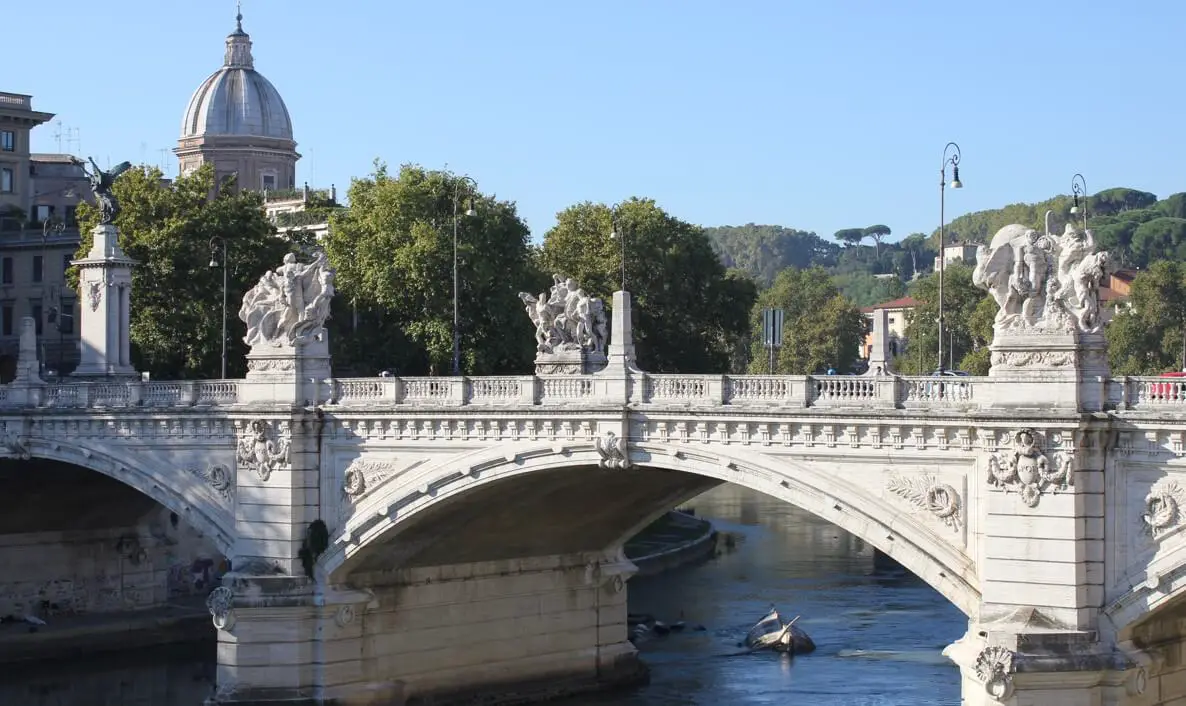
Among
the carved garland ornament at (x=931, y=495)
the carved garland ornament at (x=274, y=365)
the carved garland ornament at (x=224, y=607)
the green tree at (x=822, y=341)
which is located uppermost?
the green tree at (x=822, y=341)

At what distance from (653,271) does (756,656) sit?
25.3m

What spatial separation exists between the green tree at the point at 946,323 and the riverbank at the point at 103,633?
45.3m

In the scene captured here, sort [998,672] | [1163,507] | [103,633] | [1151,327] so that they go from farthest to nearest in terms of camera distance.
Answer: [1151,327], [103,633], [998,672], [1163,507]

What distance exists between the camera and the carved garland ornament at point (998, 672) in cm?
3222

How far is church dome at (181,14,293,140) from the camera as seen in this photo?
4466 inches

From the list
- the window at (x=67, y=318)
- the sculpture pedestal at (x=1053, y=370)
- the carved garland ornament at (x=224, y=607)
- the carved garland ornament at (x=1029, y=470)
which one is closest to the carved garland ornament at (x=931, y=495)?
the carved garland ornament at (x=1029, y=470)

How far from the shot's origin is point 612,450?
38.2 metres

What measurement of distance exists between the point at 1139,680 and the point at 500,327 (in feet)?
115

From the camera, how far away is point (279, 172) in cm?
11481

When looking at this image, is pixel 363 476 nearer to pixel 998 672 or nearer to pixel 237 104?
pixel 998 672

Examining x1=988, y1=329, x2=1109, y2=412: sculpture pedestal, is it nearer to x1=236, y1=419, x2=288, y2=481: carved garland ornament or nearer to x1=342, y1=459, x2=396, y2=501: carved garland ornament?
x1=342, y1=459, x2=396, y2=501: carved garland ornament

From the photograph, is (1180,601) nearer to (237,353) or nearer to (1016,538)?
(1016,538)

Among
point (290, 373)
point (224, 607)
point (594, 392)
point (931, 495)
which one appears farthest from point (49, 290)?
point (931, 495)

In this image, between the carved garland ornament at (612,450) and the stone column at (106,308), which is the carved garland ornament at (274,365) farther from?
the stone column at (106,308)
